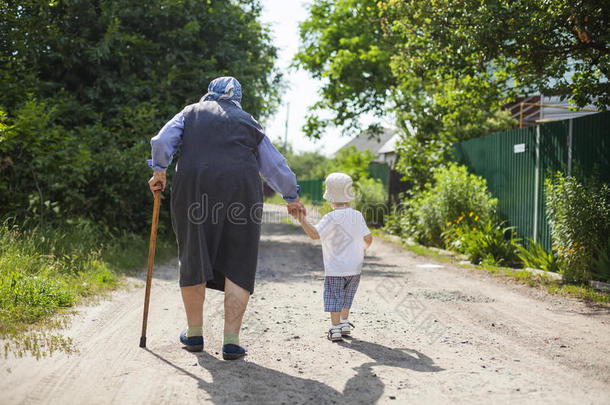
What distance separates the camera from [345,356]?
4152mm

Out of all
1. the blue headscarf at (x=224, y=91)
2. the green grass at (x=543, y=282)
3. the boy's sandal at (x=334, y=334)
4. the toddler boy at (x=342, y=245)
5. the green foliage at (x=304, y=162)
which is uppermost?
the green foliage at (x=304, y=162)

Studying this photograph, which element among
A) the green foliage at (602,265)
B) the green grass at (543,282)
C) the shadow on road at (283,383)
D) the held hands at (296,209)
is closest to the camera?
the shadow on road at (283,383)

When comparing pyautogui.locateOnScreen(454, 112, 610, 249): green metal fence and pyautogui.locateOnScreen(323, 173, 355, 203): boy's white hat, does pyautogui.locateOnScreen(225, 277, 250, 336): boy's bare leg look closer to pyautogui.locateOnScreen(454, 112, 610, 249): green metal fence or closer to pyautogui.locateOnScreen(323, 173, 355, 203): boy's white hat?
pyautogui.locateOnScreen(323, 173, 355, 203): boy's white hat

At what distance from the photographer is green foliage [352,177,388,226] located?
1942 cm

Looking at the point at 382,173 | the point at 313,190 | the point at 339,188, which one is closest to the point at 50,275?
the point at 339,188

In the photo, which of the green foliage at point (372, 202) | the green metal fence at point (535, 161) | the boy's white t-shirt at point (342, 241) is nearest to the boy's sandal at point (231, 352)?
the boy's white t-shirt at point (342, 241)

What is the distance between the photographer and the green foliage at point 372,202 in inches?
765

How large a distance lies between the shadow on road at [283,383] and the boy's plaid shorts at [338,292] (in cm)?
64

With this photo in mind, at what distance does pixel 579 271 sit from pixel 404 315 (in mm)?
3298

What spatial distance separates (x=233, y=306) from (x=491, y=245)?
287 inches

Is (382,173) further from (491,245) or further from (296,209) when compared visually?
(296,209)

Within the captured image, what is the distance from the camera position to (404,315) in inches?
224

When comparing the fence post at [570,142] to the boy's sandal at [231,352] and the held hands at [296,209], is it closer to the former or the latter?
the held hands at [296,209]

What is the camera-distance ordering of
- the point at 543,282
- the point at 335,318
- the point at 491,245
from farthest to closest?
1. the point at 491,245
2. the point at 543,282
3. the point at 335,318
